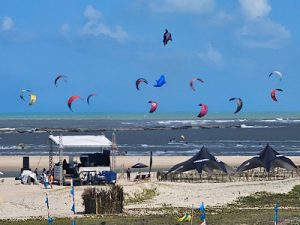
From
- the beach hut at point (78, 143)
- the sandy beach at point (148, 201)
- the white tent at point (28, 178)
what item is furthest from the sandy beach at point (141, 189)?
the beach hut at point (78, 143)

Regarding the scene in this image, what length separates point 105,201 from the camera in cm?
2658

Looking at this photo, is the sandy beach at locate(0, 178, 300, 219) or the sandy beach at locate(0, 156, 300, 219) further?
the sandy beach at locate(0, 156, 300, 219)

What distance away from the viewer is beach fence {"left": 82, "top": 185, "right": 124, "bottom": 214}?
26422mm

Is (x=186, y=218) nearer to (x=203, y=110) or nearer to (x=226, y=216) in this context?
(x=226, y=216)

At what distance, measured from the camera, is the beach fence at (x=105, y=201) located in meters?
26.4

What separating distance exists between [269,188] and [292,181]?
278 centimetres

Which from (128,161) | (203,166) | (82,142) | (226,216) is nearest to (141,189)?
(82,142)

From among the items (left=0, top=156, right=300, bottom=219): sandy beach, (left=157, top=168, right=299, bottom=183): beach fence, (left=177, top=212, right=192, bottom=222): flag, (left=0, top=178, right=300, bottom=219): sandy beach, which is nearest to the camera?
(left=177, top=212, right=192, bottom=222): flag

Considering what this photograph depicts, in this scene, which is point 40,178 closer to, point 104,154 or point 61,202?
point 104,154

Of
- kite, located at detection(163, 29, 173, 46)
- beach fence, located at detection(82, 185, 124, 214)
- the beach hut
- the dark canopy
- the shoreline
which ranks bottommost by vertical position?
beach fence, located at detection(82, 185, 124, 214)

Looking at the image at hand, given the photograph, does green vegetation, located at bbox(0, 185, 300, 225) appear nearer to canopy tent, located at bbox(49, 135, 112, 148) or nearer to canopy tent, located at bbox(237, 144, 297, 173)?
canopy tent, located at bbox(49, 135, 112, 148)

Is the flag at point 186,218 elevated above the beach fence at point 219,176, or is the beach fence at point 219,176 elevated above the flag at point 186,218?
the beach fence at point 219,176

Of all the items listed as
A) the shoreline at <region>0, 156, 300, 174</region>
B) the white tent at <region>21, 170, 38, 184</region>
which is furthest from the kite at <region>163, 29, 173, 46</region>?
the shoreline at <region>0, 156, 300, 174</region>

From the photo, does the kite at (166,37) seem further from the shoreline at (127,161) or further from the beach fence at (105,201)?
the shoreline at (127,161)
